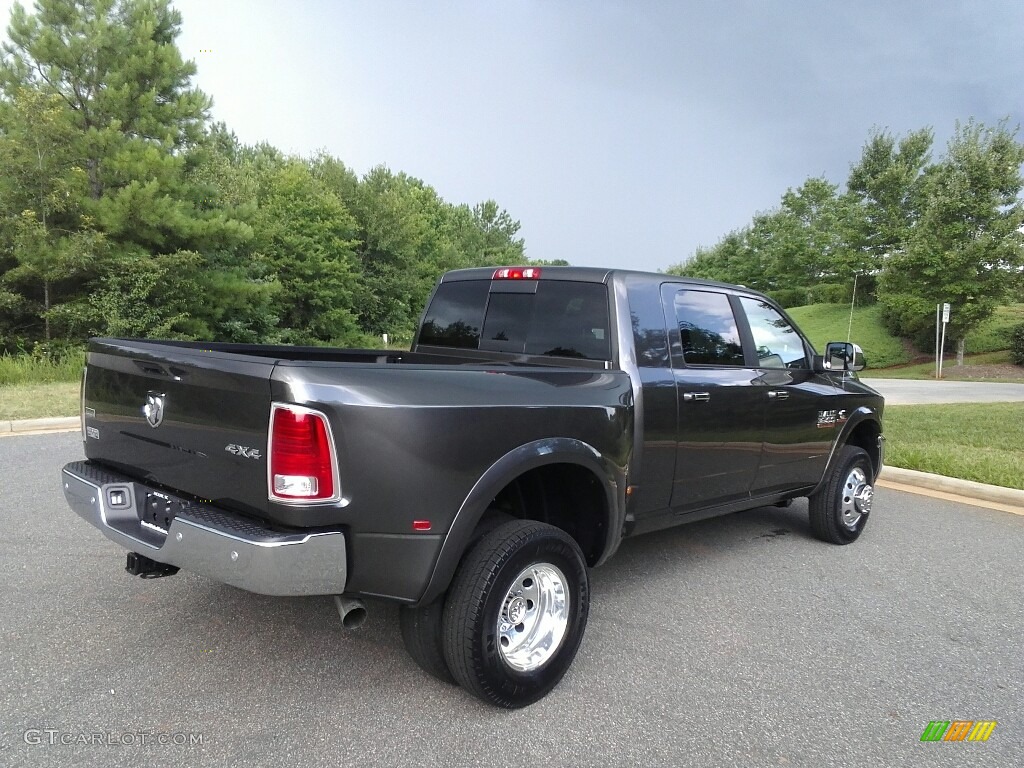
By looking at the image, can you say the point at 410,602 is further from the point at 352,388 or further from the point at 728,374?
the point at 728,374

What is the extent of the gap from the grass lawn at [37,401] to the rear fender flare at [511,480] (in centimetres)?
934

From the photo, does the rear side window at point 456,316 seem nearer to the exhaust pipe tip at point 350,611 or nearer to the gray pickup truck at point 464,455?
the gray pickup truck at point 464,455

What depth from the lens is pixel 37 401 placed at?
36.6 feet

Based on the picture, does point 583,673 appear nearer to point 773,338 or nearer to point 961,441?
point 773,338

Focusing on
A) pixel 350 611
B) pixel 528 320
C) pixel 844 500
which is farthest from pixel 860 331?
pixel 350 611

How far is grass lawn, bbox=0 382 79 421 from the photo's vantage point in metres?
9.97

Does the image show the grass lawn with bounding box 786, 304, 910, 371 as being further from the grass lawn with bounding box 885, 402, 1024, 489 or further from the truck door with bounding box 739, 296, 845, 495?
the truck door with bounding box 739, 296, 845, 495

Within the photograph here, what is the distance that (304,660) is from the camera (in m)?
3.14

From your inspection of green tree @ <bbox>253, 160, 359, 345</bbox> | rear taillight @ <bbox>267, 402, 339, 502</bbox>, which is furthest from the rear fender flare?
green tree @ <bbox>253, 160, 359, 345</bbox>

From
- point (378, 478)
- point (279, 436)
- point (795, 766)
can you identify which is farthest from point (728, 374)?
point (279, 436)

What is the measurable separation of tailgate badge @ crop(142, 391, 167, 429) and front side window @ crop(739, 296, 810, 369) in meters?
3.29

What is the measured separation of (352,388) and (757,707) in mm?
2080

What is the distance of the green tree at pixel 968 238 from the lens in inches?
1012

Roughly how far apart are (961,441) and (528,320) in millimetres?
7889
